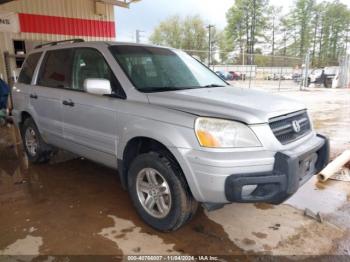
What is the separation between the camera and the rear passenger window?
3.89 m

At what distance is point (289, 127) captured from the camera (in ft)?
8.86

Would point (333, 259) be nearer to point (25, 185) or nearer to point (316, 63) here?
point (25, 185)

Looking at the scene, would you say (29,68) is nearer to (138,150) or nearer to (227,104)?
(138,150)

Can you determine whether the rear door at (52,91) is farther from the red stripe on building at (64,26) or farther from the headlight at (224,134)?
the red stripe on building at (64,26)

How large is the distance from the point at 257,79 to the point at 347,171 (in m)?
18.2

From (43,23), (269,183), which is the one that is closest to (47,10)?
(43,23)

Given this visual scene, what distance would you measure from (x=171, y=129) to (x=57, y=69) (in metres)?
2.32

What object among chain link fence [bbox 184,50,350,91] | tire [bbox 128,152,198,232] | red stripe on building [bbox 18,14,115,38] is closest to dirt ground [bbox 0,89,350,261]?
tire [bbox 128,152,198,232]

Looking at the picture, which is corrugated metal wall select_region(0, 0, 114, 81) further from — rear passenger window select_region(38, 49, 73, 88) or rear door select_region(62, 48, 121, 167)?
rear door select_region(62, 48, 121, 167)

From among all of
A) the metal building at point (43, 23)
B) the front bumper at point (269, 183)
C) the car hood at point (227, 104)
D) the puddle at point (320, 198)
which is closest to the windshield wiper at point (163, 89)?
the car hood at point (227, 104)

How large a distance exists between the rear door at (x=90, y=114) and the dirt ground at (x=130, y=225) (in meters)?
0.56

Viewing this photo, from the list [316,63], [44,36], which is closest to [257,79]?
[44,36]

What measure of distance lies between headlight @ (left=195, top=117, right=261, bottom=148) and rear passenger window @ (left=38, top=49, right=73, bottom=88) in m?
2.18

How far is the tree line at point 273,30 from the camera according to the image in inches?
2074
